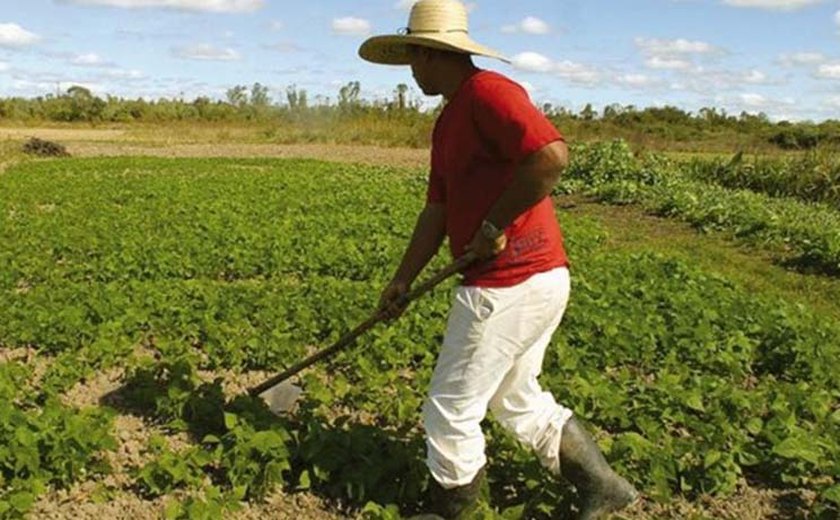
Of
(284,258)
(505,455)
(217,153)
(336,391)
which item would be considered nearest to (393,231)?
(284,258)

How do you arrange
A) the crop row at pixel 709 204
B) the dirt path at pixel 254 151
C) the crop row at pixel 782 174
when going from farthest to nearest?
1. the dirt path at pixel 254 151
2. the crop row at pixel 782 174
3. the crop row at pixel 709 204

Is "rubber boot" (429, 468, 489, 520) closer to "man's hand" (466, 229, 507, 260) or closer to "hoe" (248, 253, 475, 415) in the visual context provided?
"hoe" (248, 253, 475, 415)

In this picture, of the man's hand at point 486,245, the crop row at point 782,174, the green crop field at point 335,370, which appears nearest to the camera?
the man's hand at point 486,245

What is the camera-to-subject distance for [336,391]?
217 inches

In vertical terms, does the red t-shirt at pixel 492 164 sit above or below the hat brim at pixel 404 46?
below

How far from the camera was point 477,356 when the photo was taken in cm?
363

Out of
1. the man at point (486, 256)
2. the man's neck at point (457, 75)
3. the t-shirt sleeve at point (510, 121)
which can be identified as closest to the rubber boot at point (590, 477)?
the man at point (486, 256)

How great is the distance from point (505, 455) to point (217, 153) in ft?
87.9

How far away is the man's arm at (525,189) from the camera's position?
3.37 metres

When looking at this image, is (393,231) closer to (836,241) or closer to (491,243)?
(836,241)

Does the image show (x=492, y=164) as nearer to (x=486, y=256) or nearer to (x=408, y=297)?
(x=486, y=256)

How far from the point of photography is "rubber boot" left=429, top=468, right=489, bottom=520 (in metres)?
3.80

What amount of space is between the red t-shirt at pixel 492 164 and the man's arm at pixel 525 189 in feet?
0.12

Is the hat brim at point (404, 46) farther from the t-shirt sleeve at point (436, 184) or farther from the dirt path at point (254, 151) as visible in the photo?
the dirt path at point (254, 151)
